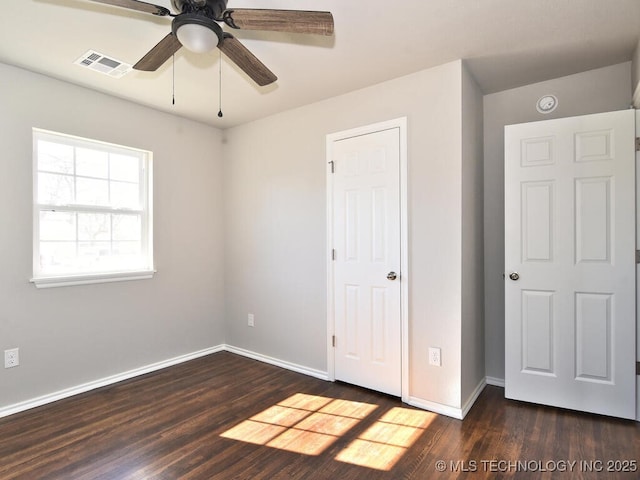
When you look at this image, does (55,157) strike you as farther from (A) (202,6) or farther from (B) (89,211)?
(A) (202,6)

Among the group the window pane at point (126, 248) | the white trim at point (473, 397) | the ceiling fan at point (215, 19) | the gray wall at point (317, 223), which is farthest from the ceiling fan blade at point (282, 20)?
the white trim at point (473, 397)

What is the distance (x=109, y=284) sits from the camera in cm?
318

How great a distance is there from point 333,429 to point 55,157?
3.10m

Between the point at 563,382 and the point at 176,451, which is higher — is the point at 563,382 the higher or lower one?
the higher one

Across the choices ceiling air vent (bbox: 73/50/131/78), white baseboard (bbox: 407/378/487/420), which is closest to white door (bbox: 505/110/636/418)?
white baseboard (bbox: 407/378/487/420)

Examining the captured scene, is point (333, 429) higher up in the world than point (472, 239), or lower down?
lower down

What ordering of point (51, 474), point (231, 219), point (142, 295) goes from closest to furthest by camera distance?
point (51, 474)
point (142, 295)
point (231, 219)

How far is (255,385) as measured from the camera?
10.2 feet

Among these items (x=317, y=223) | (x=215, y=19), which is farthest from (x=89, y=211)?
(x=215, y=19)

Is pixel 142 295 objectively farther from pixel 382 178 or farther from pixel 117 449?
pixel 382 178

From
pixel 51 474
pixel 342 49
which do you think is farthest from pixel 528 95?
pixel 51 474

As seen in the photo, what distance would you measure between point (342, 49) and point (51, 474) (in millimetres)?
3127

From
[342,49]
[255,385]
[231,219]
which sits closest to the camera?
[342,49]

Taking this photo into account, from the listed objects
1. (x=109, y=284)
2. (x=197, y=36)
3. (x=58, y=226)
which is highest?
(x=197, y=36)
